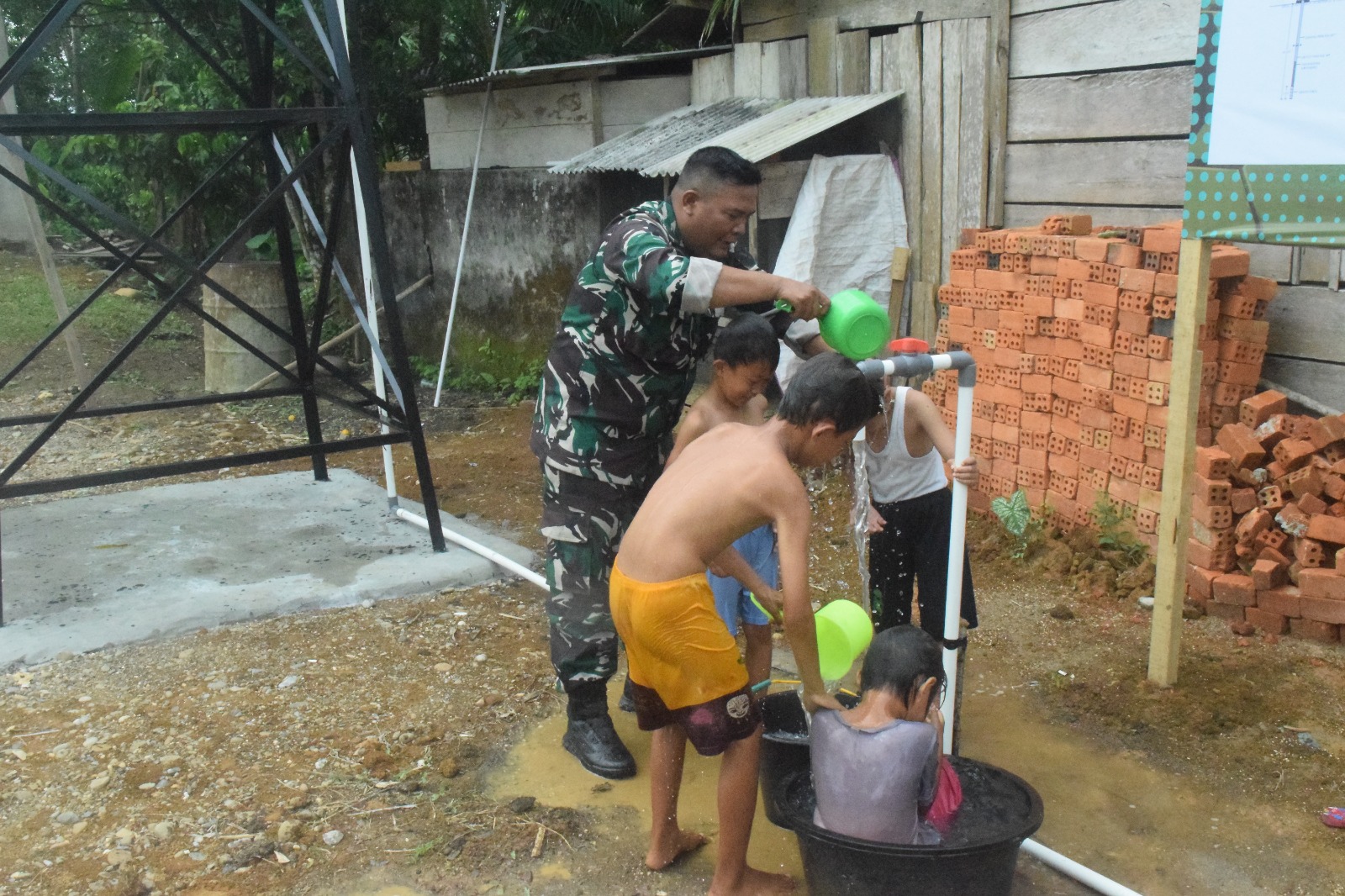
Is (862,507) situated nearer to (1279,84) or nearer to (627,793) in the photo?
(627,793)

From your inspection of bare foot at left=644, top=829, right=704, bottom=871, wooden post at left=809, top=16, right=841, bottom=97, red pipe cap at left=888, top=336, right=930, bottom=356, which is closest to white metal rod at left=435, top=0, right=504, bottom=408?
wooden post at left=809, top=16, right=841, bottom=97

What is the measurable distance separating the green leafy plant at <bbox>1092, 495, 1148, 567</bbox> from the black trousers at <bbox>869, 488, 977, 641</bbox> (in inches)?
68.1

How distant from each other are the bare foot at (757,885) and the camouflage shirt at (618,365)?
4.14 feet

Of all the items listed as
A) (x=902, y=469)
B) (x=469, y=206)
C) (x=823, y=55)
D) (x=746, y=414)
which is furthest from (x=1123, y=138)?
(x=469, y=206)

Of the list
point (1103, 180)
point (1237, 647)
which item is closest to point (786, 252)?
point (1103, 180)

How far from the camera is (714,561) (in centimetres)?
280

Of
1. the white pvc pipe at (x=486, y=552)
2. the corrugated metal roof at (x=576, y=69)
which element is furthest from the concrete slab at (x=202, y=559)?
the corrugated metal roof at (x=576, y=69)

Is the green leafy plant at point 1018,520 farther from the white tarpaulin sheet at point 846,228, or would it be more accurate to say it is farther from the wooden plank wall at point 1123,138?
the white tarpaulin sheet at point 846,228

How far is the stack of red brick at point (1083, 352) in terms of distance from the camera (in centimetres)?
470

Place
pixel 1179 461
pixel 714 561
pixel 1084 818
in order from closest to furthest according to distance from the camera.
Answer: pixel 714 561
pixel 1084 818
pixel 1179 461

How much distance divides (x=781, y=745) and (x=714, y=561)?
0.62 meters

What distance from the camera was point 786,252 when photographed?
6.34 metres

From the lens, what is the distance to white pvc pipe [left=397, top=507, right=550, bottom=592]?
16.6 ft

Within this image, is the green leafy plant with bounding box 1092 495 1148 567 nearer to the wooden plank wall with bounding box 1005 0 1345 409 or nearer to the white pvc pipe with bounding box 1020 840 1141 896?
the wooden plank wall with bounding box 1005 0 1345 409
